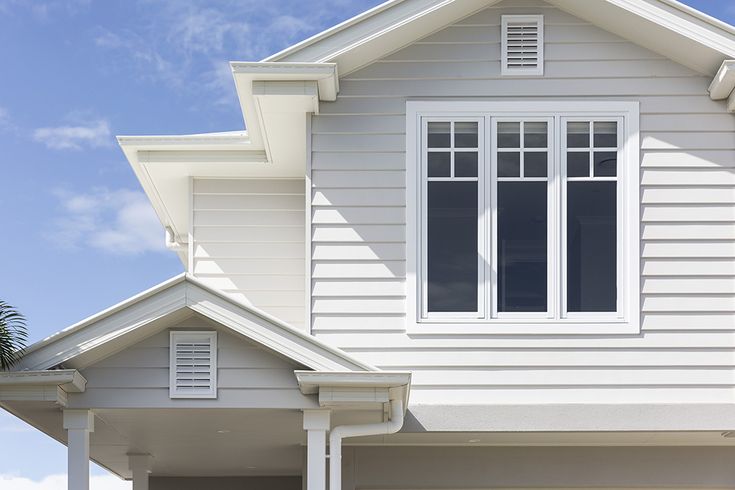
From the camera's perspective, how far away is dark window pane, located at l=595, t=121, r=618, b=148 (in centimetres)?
1122

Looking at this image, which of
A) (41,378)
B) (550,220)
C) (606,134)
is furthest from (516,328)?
(41,378)

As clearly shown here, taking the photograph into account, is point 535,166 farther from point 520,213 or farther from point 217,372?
point 217,372

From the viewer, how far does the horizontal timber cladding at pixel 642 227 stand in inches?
428

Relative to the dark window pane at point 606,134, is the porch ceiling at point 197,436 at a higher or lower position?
lower

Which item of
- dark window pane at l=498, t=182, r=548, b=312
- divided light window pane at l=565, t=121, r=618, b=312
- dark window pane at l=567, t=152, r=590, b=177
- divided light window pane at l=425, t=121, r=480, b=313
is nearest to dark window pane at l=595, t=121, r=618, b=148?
divided light window pane at l=565, t=121, r=618, b=312

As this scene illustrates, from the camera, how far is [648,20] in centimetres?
1102

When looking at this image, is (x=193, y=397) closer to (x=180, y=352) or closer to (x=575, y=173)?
(x=180, y=352)

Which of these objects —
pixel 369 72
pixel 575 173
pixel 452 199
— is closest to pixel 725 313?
pixel 575 173

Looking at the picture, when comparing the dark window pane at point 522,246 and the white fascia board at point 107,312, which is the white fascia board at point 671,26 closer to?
the dark window pane at point 522,246

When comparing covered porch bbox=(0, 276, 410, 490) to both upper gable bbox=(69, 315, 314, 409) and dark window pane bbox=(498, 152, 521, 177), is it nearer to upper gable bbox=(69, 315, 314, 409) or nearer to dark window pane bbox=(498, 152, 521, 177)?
upper gable bbox=(69, 315, 314, 409)

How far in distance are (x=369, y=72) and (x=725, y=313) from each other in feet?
13.7

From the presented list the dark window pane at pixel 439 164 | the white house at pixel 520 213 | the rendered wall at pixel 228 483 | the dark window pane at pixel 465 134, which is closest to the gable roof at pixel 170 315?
the white house at pixel 520 213

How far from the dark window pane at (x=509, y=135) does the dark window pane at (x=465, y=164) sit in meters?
0.30

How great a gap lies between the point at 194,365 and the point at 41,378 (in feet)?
3.88
